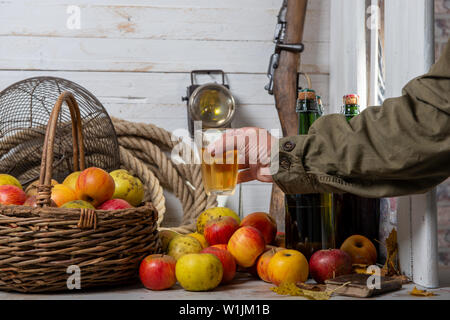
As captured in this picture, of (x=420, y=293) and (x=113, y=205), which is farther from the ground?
(x=113, y=205)

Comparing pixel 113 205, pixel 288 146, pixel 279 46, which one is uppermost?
pixel 279 46

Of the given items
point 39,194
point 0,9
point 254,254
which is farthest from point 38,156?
point 254,254

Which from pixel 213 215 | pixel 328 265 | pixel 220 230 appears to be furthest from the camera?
pixel 213 215

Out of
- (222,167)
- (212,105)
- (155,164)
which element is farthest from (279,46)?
(222,167)

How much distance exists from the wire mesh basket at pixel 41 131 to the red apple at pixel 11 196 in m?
0.40

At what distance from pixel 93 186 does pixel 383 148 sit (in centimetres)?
50

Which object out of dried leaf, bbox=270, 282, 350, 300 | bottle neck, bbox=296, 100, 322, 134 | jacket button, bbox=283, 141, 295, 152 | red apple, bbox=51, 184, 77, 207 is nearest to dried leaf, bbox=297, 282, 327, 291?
dried leaf, bbox=270, 282, 350, 300

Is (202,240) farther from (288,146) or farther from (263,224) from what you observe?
(288,146)

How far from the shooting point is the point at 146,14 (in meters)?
1.60

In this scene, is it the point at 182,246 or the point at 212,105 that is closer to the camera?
the point at 182,246

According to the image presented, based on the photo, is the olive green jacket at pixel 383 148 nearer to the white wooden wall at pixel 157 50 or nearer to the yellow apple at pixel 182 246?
the yellow apple at pixel 182 246

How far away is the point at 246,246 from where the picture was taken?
0.90 meters

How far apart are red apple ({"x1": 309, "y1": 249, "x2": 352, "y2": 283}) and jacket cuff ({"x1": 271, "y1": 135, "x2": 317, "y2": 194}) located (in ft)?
0.39

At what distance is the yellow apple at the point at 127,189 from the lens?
3.28ft
